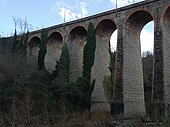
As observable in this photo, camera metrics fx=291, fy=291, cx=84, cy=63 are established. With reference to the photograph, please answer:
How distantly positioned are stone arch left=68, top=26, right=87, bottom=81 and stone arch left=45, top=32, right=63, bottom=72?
2.74 meters

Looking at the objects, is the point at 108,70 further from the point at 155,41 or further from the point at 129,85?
the point at 155,41

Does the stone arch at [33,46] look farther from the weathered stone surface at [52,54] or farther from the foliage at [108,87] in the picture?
the foliage at [108,87]

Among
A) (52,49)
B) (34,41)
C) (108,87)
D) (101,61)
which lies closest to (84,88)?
(108,87)

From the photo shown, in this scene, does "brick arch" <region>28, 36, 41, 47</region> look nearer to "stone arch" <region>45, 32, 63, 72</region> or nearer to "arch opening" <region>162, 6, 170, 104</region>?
"stone arch" <region>45, 32, 63, 72</region>

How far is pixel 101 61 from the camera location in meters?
27.3

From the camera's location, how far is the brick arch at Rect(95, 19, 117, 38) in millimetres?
26377

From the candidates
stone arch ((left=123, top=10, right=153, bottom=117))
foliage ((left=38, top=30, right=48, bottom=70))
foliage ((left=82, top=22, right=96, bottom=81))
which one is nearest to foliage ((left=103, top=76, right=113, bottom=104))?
foliage ((left=82, top=22, right=96, bottom=81))

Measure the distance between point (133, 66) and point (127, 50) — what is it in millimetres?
1370

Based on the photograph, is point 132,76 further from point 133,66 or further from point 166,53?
point 166,53

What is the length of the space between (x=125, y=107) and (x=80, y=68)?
8181 mm

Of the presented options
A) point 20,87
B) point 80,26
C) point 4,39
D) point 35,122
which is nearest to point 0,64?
point 20,87

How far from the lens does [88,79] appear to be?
25094 millimetres

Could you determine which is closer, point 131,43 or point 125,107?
point 125,107

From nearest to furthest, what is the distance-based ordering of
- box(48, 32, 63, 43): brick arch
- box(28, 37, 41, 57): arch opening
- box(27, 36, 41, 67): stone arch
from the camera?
box(48, 32, 63, 43): brick arch, box(27, 36, 41, 67): stone arch, box(28, 37, 41, 57): arch opening
